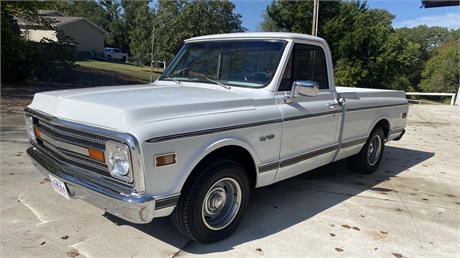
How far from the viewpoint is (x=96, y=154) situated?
291 cm

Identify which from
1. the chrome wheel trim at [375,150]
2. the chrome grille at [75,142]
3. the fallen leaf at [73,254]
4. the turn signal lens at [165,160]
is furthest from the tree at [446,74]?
the fallen leaf at [73,254]

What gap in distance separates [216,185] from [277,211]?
46.8 inches

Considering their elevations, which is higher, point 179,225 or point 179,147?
point 179,147

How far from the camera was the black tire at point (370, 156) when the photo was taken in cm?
573

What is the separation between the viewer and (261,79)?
13.2 ft

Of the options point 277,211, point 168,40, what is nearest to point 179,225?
point 277,211

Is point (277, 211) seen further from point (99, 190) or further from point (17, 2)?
point (17, 2)

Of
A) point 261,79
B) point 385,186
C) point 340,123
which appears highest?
point 261,79

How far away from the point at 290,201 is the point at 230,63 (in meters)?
1.87

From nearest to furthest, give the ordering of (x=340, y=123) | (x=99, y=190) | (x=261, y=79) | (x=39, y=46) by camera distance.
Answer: (x=99, y=190) < (x=261, y=79) < (x=340, y=123) < (x=39, y=46)

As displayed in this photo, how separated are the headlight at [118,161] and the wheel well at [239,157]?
0.73 m

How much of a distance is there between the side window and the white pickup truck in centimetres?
1

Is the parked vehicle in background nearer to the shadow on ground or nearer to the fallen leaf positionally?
the shadow on ground

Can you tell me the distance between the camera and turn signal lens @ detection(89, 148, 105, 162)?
113 inches
